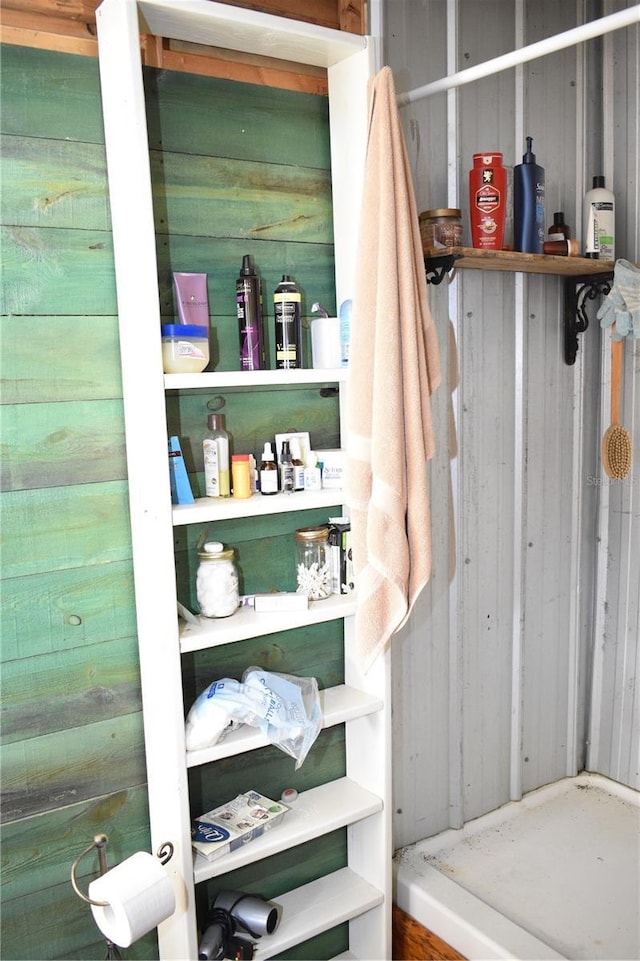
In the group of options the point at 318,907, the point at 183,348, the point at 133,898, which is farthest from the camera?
Answer: the point at 318,907

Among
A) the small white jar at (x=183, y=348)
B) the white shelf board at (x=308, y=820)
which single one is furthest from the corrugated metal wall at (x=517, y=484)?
the small white jar at (x=183, y=348)

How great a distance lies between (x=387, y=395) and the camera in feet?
5.32

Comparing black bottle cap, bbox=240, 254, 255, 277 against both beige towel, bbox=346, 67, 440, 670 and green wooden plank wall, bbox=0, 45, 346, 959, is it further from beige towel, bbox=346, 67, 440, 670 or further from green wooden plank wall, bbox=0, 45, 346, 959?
beige towel, bbox=346, 67, 440, 670

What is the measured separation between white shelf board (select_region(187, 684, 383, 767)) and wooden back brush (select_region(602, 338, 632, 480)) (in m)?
1.00

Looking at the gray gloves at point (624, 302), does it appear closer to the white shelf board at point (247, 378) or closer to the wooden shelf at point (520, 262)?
the wooden shelf at point (520, 262)

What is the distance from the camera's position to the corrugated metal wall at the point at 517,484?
2084mm

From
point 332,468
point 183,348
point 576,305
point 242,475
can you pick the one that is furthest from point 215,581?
point 576,305

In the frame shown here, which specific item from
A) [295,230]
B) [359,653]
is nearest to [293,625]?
[359,653]

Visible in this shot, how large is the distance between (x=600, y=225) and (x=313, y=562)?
3.95 ft

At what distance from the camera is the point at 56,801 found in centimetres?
160

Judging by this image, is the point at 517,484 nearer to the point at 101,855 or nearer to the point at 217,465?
the point at 217,465

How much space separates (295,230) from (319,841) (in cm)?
144

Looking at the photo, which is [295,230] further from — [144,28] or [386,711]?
[386,711]

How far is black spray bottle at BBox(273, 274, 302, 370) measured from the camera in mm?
1705
